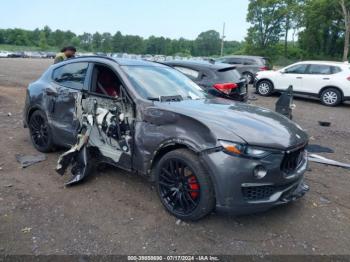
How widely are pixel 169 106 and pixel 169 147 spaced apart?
47 cm

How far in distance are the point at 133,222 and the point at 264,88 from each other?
1233cm

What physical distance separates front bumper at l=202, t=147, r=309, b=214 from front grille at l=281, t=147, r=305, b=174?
7 cm

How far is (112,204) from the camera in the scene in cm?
391

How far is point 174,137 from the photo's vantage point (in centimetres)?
344

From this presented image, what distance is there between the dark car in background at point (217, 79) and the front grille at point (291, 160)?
417 centimetres

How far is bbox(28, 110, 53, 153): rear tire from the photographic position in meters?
5.23

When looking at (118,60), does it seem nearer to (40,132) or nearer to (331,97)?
(40,132)

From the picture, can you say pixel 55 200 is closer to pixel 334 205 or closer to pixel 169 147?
pixel 169 147

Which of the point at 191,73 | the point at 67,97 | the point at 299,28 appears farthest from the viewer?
the point at 299,28

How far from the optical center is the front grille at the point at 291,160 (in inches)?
128

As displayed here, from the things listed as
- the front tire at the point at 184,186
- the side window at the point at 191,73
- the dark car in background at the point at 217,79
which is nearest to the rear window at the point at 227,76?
the dark car in background at the point at 217,79

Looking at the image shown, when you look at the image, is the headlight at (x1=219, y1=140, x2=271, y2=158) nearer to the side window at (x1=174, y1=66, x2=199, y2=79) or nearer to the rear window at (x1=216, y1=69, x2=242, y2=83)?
the rear window at (x1=216, y1=69, x2=242, y2=83)

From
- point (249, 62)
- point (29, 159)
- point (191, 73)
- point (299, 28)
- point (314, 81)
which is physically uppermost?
point (299, 28)

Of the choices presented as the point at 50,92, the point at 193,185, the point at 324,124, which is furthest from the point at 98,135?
the point at 324,124
